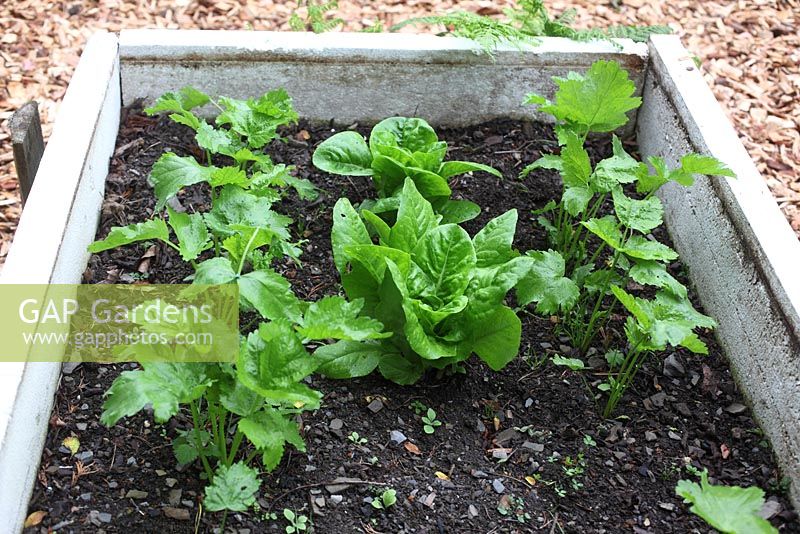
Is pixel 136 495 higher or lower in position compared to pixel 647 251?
lower

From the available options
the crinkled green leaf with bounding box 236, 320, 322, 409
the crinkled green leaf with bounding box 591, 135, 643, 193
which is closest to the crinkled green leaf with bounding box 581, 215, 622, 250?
the crinkled green leaf with bounding box 591, 135, 643, 193

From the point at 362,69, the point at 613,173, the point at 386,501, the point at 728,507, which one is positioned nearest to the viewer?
the point at 728,507

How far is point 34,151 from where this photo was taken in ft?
9.82

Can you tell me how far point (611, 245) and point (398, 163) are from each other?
2.31 feet

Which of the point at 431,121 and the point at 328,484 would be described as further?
the point at 431,121

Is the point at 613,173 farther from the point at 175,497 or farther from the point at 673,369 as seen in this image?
the point at 175,497

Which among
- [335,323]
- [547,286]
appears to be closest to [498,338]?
[547,286]

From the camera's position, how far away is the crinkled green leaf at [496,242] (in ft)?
8.25

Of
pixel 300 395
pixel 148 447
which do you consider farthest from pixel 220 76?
pixel 300 395

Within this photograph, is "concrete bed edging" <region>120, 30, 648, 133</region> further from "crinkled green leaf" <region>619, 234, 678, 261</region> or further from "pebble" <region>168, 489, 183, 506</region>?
"pebble" <region>168, 489, 183, 506</region>

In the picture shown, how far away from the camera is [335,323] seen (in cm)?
199

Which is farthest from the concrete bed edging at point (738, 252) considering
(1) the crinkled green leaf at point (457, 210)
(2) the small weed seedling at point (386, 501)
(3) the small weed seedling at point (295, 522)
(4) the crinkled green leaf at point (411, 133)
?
(3) the small weed seedling at point (295, 522)

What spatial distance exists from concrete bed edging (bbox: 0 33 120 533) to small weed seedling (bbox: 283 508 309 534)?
59cm

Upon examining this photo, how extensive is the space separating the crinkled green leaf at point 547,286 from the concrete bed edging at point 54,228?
1246mm
